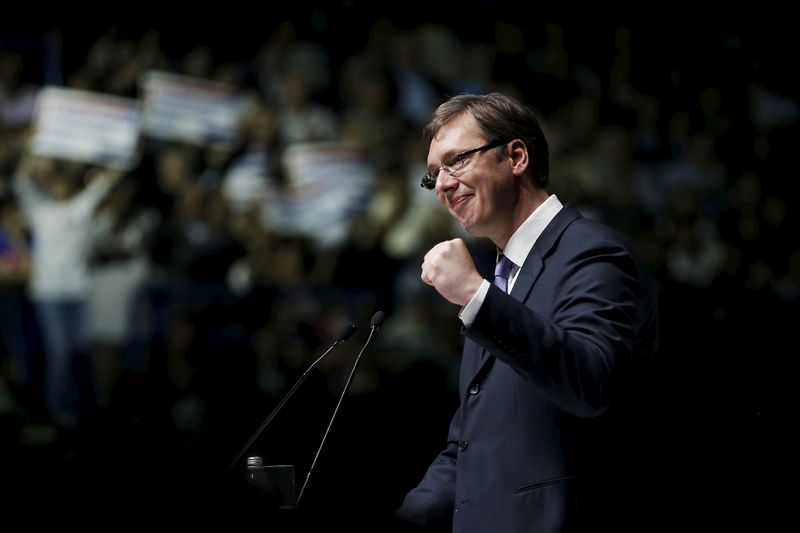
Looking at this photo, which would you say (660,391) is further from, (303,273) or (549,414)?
(303,273)

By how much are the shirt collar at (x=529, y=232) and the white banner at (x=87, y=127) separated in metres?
3.63

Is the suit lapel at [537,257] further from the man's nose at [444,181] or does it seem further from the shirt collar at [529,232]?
the man's nose at [444,181]

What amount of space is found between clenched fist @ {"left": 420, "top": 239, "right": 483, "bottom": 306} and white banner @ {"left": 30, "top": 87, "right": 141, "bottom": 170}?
12.7ft

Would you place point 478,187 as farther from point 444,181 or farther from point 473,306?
point 473,306

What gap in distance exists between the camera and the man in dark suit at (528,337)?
5.27 ft

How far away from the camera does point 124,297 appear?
4984mm

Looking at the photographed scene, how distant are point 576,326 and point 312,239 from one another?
3.61m

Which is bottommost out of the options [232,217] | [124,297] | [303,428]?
[303,428]

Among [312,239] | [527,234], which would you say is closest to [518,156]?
[527,234]

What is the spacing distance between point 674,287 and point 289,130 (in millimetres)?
2338

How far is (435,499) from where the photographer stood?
6.80 ft

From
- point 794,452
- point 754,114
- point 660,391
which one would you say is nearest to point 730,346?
point 754,114

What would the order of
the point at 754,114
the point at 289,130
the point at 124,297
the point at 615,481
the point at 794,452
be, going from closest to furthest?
the point at 615,481, the point at 794,452, the point at 124,297, the point at 289,130, the point at 754,114

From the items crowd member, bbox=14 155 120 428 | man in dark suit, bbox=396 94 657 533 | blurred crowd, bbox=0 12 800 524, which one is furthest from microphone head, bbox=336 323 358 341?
crowd member, bbox=14 155 120 428
